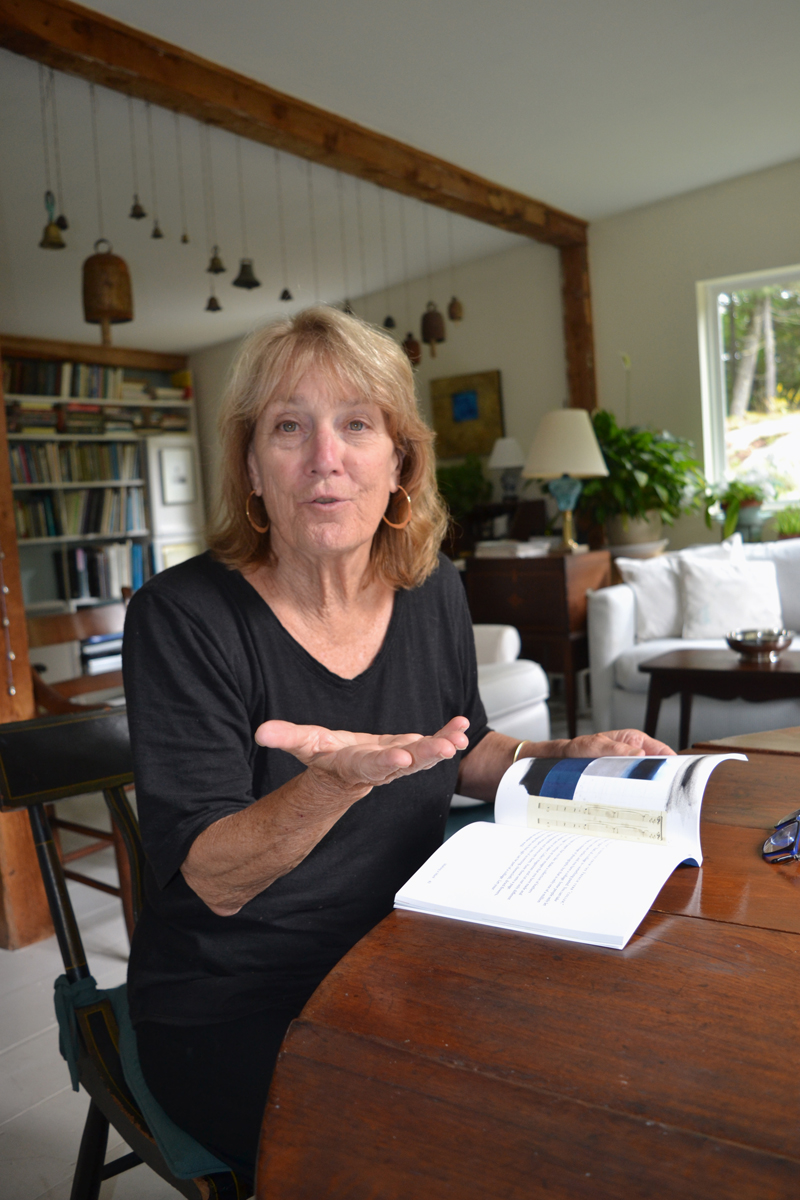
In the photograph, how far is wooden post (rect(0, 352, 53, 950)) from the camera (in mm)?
2504

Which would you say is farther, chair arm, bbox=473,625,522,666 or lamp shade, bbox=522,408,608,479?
lamp shade, bbox=522,408,608,479

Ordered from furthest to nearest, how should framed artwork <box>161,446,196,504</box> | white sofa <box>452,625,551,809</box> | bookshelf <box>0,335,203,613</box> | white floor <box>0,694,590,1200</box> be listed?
framed artwork <box>161,446,196,504</box> < bookshelf <box>0,335,203,613</box> < white sofa <box>452,625,551,809</box> < white floor <box>0,694,590,1200</box>

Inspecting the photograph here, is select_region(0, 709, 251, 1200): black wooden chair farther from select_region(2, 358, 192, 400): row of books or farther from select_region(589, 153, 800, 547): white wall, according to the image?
select_region(2, 358, 192, 400): row of books

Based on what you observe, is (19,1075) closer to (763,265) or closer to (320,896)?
(320,896)

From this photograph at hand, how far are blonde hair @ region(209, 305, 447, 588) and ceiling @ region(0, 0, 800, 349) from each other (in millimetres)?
2257

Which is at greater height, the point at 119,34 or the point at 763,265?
the point at 119,34

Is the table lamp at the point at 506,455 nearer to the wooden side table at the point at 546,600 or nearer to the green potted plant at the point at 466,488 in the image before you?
the green potted plant at the point at 466,488

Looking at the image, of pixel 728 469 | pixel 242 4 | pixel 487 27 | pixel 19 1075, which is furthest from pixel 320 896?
pixel 728 469

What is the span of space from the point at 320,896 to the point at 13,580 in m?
1.91

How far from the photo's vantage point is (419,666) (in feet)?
3.89

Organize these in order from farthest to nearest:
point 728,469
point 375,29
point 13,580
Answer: point 728,469
point 375,29
point 13,580

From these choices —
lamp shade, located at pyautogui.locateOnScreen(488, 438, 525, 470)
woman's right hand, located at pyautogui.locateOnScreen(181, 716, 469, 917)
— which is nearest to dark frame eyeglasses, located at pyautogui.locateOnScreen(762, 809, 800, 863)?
woman's right hand, located at pyautogui.locateOnScreen(181, 716, 469, 917)

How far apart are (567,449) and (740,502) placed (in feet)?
3.36

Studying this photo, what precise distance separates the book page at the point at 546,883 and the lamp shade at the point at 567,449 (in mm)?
3705
